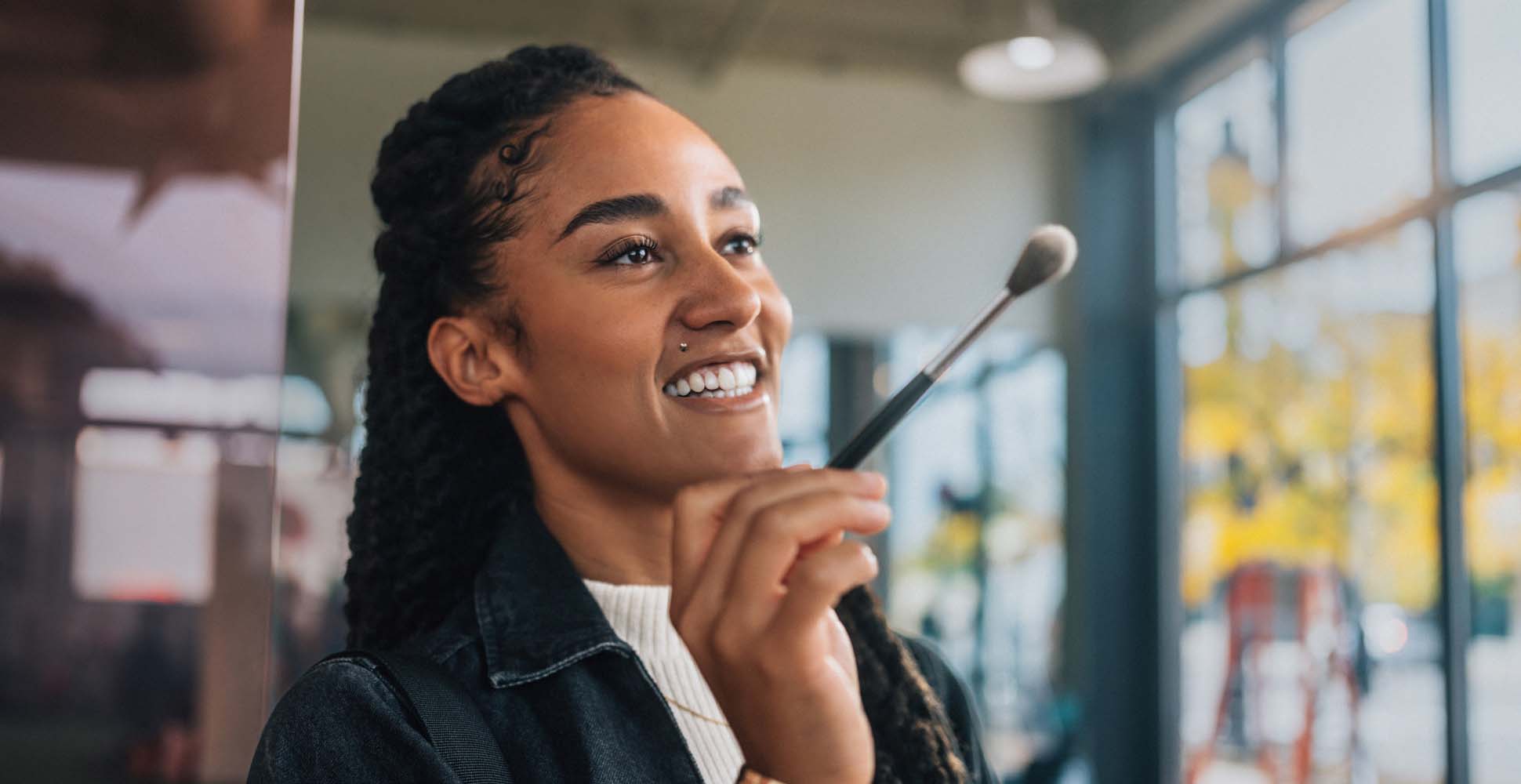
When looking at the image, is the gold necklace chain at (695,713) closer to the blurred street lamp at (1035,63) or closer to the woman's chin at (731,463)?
the woman's chin at (731,463)

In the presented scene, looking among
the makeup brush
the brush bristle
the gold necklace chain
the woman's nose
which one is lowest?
the gold necklace chain

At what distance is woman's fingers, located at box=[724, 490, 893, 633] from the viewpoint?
0.77 meters

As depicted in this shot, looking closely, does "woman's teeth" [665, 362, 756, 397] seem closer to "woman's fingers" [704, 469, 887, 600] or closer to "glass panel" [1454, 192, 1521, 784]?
"woman's fingers" [704, 469, 887, 600]

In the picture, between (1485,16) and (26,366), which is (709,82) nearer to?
(1485,16)

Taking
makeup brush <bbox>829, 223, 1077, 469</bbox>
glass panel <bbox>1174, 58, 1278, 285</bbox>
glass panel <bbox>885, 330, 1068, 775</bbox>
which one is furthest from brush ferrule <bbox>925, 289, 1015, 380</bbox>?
glass panel <bbox>885, 330, 1068, 775</bbox>

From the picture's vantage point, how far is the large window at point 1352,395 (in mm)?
3617

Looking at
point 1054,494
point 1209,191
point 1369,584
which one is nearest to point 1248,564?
point 1369,584

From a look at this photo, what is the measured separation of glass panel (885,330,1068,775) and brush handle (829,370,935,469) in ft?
15.3

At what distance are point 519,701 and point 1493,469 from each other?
A: 3345 millimetres

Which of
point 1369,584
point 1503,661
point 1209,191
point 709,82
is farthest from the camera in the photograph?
point 709,82

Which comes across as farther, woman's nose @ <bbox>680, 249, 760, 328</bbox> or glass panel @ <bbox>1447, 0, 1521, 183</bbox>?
glass panel @ <bbox>1447, 0, 1521, 183</bbox>

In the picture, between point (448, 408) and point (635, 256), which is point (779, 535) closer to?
point (635, 256)

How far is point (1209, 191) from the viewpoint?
5.15m

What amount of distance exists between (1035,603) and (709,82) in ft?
8.82
